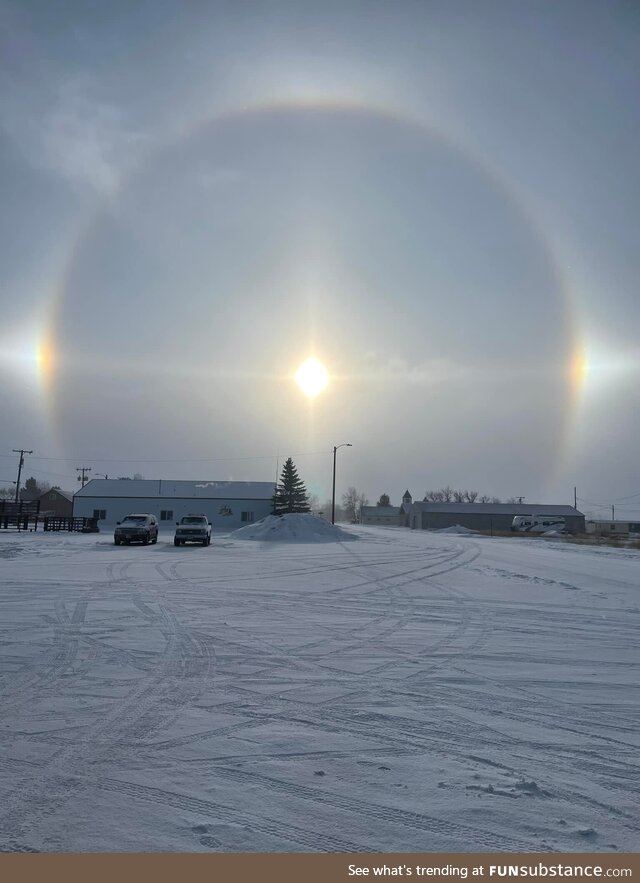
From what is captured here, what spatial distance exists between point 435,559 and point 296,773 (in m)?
24.9

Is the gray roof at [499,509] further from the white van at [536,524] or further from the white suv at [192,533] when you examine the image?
the white suv at [192,533]

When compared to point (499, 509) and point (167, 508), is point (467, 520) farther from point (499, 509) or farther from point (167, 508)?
point (167, 508)

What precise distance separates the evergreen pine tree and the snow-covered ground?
61950 mm

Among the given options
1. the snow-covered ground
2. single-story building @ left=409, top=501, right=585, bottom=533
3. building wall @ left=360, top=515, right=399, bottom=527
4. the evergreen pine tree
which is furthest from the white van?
the snow-covered ground

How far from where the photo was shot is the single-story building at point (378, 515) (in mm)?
156125

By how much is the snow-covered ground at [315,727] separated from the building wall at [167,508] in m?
65.0

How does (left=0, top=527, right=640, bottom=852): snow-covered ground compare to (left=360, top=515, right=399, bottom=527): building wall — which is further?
(left=360, top=515, right=399, bottom=527): building wall

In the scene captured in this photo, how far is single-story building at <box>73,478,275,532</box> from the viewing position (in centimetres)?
7875

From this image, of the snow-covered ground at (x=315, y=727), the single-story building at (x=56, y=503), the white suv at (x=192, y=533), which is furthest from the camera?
the single-story building at (x=56, y=503)

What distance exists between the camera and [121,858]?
4004mm

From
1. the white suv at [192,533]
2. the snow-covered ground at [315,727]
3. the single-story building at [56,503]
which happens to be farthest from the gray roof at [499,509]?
the snow-covered ground at [315,727]

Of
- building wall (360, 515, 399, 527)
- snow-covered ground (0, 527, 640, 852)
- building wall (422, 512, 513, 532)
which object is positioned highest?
snow-covered ground (0, 527, 640, 852)

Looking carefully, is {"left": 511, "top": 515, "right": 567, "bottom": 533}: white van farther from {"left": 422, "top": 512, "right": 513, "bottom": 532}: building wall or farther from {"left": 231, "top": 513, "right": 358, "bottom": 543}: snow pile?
{"left": 231, "top": 513, "right": 358, "bottom": 543}: snow pile

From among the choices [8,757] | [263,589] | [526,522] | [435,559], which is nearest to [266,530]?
[435,559]
